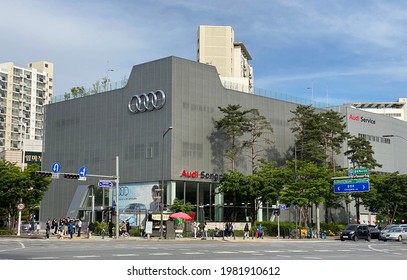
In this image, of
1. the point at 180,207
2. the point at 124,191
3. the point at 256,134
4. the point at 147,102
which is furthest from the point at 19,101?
the point at 180,207

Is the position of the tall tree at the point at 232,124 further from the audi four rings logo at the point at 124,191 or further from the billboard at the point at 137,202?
the audi four rings logo at the point at 124,191

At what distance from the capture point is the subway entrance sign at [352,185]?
6539 centimetres

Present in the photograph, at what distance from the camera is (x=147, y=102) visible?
7519cm

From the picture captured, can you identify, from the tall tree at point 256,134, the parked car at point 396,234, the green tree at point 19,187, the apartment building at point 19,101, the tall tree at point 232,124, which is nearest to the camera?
the parked car at point 396,234

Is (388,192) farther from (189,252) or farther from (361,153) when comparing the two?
(189,252)

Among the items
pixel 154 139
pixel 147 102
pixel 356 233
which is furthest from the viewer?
pixel 147 102

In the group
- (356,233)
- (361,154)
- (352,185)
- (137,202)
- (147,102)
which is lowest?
(356,233)

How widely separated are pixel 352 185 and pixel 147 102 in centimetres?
2914

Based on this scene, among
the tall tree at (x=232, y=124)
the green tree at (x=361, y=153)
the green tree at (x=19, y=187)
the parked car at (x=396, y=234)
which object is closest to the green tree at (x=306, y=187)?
the tall tree at (x=232, y=124)

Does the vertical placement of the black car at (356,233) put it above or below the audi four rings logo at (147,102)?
below

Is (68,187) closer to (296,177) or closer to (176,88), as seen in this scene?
(176,88)

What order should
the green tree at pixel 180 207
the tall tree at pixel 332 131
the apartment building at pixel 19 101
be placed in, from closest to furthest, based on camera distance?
the green tree at pixel 180 207
the tall tree at pixel 332 131
the apartment building at pixel 19 101

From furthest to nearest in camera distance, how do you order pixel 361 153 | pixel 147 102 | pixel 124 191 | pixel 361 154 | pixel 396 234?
1. pixel 361 153
2. pixel 361 154
3. pixel 124 191
4. pixel 147 102
5. pixel 396 234

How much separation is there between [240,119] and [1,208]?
32.7m
